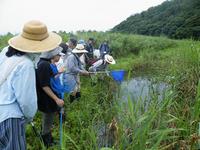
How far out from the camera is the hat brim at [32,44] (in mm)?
3001

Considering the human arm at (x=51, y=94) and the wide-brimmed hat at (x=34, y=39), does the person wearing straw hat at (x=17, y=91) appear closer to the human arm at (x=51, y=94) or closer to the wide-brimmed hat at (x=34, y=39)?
the wide-brimmed hat at (x=34, y=39)

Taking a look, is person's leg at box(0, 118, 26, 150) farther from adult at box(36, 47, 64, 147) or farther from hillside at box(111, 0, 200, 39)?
hillside at box(111, 0, 200, 39)

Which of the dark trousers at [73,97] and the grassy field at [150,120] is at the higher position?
the grassy field at [150,120]

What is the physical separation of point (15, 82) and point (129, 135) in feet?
3.19

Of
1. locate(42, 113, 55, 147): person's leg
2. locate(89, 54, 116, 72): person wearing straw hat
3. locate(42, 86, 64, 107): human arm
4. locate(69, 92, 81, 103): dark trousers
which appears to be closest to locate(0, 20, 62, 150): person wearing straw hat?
locate(42, 86, 64, 107): human arm

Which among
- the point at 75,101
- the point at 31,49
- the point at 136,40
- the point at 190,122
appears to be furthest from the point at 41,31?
the point at 136,40

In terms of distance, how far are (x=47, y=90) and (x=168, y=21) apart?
33.1 metres

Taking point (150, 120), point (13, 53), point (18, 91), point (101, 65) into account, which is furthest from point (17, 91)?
point (101, 65)

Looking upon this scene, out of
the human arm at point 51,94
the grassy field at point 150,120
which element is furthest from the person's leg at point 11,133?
the human arm at point 51,94

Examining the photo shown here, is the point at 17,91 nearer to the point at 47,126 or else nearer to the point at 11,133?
the point at 11,133

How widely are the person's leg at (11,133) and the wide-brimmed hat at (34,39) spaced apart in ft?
1.93

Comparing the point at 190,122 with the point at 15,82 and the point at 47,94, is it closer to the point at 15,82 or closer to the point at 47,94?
the point at 15,82

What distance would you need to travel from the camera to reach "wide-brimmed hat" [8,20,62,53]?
303 cm

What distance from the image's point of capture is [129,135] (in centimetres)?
279
